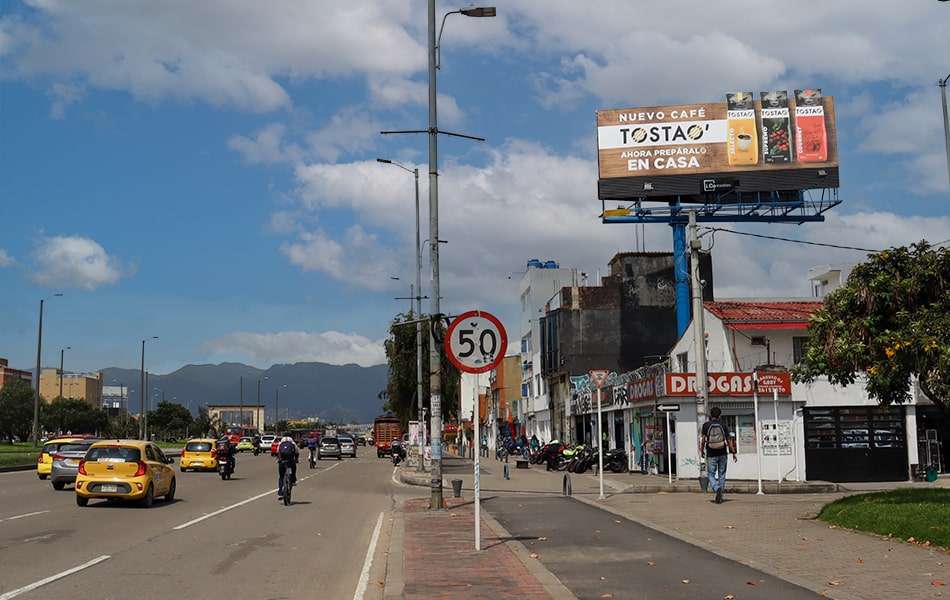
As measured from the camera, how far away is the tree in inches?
599

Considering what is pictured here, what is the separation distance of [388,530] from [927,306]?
993 cm

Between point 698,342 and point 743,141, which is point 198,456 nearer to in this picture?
point 698,342

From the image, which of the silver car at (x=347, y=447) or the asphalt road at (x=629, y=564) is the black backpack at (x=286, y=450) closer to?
the asphalt road at (x=629, y=564)

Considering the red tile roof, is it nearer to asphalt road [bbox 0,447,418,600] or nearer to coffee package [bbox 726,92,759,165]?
coffee package [bbox 726,92,759,165]

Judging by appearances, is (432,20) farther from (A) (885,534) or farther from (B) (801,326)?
(B) (801,326)

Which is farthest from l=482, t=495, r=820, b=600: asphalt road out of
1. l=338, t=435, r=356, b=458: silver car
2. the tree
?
l=338, t=435, r=356, b=458: silver car

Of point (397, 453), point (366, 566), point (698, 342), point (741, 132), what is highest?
point (741, 132)

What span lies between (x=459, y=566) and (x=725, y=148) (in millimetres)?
36558

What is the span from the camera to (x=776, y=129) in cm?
4459

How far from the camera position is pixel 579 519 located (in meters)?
17.5

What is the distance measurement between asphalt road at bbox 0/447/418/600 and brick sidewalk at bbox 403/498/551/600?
498 mm

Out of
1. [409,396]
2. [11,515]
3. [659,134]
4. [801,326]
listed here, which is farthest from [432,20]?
[409,396]

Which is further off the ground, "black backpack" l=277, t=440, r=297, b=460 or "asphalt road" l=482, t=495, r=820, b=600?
"black backpack" l=277, t=440, r=297, b=460

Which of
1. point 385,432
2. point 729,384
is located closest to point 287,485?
point 729,384
